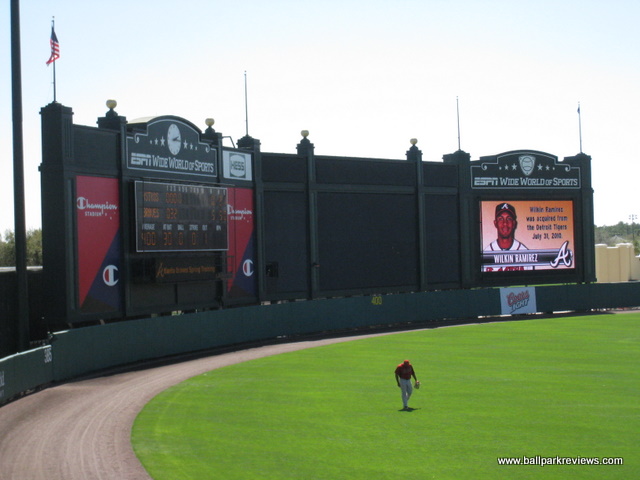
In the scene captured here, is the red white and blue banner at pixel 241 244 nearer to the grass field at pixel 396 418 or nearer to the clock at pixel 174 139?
the clock at pixel 174 139

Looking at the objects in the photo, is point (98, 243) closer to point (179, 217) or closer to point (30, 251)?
point (179, 217)

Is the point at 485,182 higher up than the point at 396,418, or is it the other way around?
the point at 485,182

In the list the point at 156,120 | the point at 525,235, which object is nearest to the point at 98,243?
the point at 156,120

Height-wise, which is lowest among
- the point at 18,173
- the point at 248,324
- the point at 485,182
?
the point at 248,324

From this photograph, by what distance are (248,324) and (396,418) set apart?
61.6 ft

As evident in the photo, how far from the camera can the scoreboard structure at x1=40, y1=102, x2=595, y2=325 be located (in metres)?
30.0

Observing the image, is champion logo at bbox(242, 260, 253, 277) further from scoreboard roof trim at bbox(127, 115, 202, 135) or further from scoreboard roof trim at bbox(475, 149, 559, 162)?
scoreboard roof trim at bbox(475, 149, 559, 162)

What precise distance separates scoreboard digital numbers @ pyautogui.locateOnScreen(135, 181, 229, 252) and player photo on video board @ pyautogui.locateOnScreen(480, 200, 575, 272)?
2088 centimetres

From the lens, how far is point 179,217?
33438 mm

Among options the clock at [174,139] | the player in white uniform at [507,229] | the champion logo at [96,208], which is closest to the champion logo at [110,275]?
the champion logo at [96,208]

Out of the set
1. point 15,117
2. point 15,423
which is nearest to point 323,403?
point 15,423

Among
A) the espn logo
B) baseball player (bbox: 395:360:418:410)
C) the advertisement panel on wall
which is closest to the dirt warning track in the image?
the advertisement panel on wall

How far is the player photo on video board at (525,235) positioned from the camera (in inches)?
1988

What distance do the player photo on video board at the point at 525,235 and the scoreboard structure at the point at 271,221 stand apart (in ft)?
0.26
